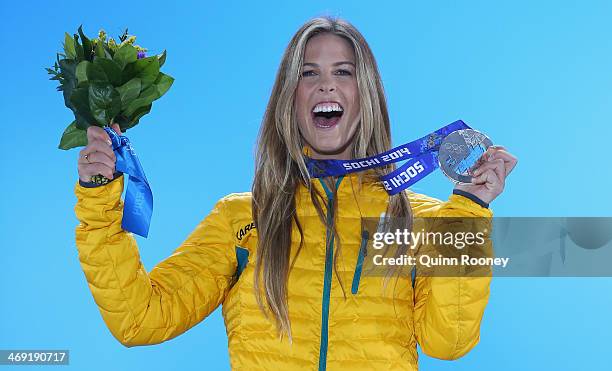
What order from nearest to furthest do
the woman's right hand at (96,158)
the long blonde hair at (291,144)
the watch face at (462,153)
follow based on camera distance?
the woman's right hand at (96,158) < the watch face at (462,153) < the long blonde hair at (291,144)

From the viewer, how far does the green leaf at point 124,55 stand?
2.36m

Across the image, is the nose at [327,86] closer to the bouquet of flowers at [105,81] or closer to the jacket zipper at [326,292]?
the jacket zipper at [326,292]

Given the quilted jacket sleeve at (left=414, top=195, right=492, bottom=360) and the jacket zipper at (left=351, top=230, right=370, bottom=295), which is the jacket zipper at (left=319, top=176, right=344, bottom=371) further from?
the quilted jacket sleeve at (left=414, top=195, right=492, bottom=360)

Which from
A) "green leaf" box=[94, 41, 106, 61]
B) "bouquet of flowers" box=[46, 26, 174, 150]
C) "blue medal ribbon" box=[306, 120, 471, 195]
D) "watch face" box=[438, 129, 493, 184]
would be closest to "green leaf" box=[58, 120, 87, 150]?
"bouquet of flowers" box=[46, 26, 174, 150]

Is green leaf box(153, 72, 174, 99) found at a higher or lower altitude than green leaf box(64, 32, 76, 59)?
lower

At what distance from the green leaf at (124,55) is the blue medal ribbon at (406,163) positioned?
686 mm

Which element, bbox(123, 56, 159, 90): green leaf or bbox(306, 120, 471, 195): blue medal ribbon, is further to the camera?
bbox(306, 120, 471, 195): blue medal ribbon

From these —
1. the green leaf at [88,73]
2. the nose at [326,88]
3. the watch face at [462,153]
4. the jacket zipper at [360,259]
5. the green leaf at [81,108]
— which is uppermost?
the nose at [326,88]

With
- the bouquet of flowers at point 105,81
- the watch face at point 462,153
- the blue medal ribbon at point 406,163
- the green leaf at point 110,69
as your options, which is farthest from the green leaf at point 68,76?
the watch face at point 462,153

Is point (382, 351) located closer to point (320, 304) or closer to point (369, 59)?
point (320, 304)

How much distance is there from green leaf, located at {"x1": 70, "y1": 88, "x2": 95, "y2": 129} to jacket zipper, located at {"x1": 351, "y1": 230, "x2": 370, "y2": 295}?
87 cm

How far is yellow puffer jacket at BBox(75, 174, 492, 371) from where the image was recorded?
228cm

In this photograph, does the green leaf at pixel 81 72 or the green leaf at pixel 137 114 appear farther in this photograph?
the green leaf at pixel 137 114

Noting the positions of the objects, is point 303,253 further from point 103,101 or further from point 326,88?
point 103,101
